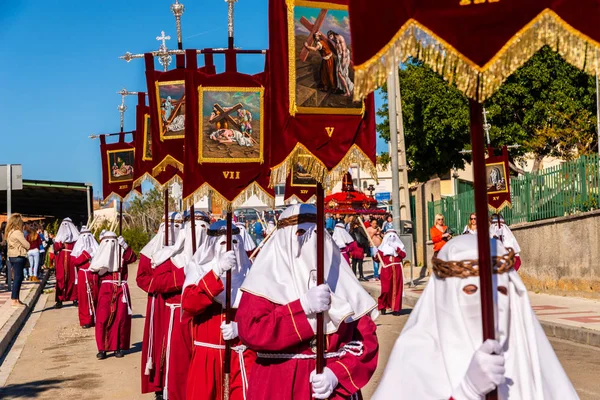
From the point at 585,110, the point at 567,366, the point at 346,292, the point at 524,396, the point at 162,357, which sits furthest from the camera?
the point at 585,110

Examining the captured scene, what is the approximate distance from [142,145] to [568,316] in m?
6.75

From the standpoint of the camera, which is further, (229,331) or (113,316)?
(113,316)

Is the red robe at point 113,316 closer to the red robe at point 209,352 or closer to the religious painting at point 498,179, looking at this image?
the red robe at point 209,352

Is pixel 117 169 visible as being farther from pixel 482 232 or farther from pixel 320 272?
pixel 482 232

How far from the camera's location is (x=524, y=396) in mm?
3426

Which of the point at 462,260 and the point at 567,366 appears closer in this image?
the point at 462,260

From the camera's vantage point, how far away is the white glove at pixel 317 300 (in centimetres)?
482

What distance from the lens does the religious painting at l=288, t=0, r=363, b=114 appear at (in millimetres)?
5406

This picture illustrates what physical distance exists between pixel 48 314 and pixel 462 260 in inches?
669

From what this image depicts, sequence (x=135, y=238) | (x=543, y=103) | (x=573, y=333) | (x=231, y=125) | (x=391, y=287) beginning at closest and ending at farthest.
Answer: (x=231, y=125) < (x=573, y=333) < (x=391, y=287) < (x=543, y=103) < (x=135, y=238)

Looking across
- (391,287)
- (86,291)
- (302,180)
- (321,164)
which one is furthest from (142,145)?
(321,164)

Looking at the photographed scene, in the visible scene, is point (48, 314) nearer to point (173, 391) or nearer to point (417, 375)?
point (173, 391)

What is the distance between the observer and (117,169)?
1565cm

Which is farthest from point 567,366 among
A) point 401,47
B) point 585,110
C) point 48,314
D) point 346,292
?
point 585,110
